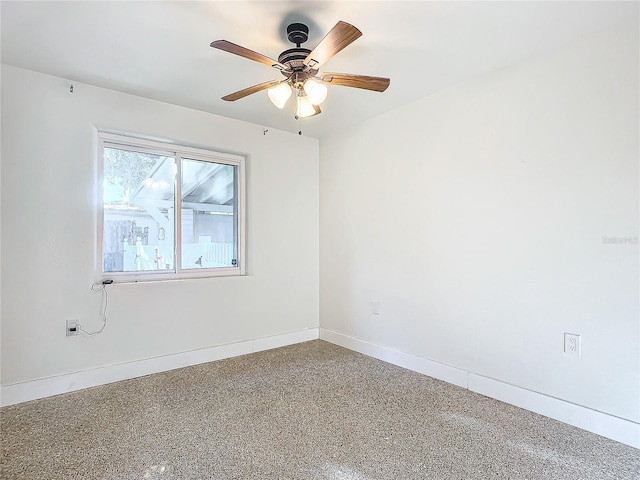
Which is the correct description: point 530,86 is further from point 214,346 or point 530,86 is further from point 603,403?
point 214,346

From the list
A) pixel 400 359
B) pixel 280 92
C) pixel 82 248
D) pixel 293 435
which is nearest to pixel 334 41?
pixel 280 92

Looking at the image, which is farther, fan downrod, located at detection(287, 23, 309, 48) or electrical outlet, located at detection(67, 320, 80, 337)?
electrical outlet, located at detection(67, 320, 80, 337)

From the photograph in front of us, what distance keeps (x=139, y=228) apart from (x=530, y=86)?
327 centimetres

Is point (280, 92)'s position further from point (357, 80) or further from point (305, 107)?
point (357, 80)

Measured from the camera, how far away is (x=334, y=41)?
1.66m

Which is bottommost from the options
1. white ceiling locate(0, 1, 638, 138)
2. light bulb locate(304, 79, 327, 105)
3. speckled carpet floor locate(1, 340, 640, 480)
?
speckled carpet floor locate(1, 340, 640, 480)

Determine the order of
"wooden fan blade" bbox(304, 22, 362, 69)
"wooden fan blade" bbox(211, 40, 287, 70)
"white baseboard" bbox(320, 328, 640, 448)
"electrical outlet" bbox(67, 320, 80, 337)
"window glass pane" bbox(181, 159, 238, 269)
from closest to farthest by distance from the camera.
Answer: "wooden fan blade" bbox(304, 22, 362, 69) < "wooden fan blade" bbox(211, 40, 287, 70) < "white baseboard" bbox(320, 328, 640, 448) < "electrical outlet" bbox(67, 320, 80, 337) < "window glass pane" bbox(181, 159, 238, 269)

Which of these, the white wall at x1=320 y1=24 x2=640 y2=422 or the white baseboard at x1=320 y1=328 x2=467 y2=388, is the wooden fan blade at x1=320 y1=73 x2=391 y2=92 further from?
the white baseboard at x1=320 y1=328 x2=467 y2=388

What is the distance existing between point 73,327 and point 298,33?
2660 mm

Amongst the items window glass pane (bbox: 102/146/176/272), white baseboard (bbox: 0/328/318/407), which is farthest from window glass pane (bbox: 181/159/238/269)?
white baseboard (bbox: 0/328/318/407)

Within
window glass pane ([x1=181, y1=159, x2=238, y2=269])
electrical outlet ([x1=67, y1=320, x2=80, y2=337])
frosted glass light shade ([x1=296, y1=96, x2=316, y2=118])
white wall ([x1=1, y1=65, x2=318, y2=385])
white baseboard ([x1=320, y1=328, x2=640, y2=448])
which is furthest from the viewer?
window glass pane ([x1=181, y1=159, x2=238, y2=269])

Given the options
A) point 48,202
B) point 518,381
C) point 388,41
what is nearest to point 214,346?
point 48,202

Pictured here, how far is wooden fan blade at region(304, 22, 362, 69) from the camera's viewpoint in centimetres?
155

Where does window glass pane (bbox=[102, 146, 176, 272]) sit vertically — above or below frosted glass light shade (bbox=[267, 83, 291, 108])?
below
